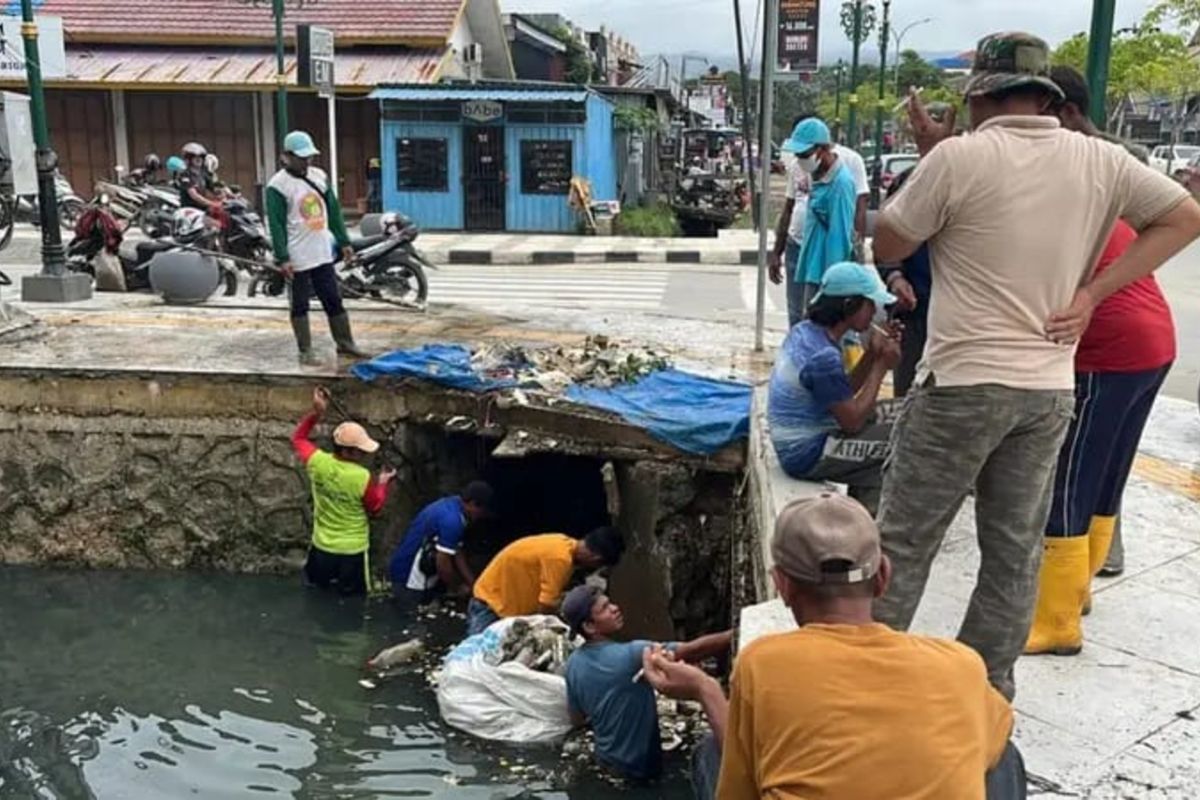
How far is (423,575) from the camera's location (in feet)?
23.9

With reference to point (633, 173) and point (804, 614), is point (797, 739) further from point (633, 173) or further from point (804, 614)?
point (633, 173)

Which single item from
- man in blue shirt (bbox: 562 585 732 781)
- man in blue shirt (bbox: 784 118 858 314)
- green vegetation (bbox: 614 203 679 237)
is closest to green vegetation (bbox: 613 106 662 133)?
green vegetation (bbox: 614 203 679 237)

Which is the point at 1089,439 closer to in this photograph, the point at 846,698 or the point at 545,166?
the point at 846,698

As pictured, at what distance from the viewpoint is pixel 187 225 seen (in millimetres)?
12414

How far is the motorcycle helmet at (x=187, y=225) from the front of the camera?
12250 mm

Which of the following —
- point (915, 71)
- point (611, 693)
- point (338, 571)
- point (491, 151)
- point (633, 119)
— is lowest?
point (338, 571)

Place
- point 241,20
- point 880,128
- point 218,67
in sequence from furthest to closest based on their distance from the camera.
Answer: point 880,128
point 241,20
point 218,67

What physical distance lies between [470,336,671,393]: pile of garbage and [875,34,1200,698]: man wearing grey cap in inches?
173

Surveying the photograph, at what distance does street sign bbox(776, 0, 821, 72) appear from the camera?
12.1 meters

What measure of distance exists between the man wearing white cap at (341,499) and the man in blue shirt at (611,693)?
2168 mm

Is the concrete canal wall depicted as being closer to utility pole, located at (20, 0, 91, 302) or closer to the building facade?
utility pole, located at (20, 0, 91, 302)

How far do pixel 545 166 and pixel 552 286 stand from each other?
6188 millimetres

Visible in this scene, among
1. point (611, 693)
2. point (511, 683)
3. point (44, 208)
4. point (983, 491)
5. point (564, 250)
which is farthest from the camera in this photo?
point (564, 250)

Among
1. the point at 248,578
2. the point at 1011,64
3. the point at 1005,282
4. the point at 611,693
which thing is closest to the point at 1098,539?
the point at 1005,282
